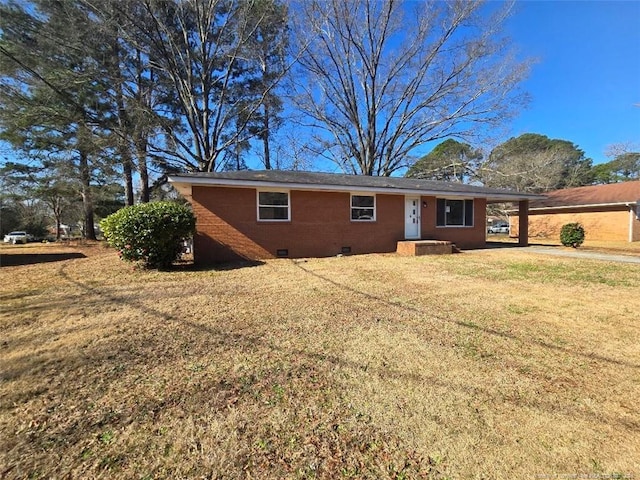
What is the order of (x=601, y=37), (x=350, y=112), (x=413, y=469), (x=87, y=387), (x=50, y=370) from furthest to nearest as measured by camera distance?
1. (x=350, y=112)
2. (x=601, y=37)
3. (x=50, y=370)
4. (x=87, y=387)
5. (x=413, y=469)

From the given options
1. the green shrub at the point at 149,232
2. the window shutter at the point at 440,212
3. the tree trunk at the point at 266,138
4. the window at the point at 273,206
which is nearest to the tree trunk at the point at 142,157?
the tree trunk at the point at 266,138

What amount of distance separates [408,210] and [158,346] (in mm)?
10914

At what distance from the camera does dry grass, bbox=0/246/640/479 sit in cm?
176

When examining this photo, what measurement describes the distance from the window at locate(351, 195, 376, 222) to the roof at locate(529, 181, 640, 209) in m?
11.3

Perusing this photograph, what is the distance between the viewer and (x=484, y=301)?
500 cm

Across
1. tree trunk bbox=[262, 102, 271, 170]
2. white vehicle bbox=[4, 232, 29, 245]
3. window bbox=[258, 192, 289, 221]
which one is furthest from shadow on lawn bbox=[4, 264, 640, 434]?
white vehicle bbox=[4, 232, 29, 245]

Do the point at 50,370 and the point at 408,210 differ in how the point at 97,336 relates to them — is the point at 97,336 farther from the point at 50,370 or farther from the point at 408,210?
the point at 408,210

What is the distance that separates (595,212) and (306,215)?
1998cm

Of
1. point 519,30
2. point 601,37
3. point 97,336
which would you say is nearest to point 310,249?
point 97,336

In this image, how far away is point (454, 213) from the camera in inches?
533

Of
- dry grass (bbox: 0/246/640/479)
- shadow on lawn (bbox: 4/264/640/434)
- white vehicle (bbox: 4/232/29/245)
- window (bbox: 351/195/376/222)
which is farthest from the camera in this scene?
white vehicle (bbox: 4/232/29/245)

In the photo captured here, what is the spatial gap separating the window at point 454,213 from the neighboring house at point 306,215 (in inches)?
1.8

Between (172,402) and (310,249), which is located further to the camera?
(310,249)

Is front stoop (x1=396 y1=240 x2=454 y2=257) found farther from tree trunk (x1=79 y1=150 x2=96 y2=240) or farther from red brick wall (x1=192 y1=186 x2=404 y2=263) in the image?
tree trunk (x1=79 y1=150 x2=96 y2=240)
